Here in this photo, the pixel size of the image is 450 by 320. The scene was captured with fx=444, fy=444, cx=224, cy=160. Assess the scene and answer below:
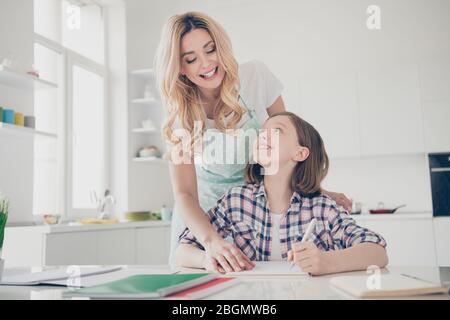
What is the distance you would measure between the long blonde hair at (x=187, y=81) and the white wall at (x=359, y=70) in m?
1.50

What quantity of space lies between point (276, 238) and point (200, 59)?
56 cm

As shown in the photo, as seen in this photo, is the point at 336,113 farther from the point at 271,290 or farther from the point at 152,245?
the point at 271,290

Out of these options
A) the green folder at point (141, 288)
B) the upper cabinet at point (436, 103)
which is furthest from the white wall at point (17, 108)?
the upper cabinet at point (436, 103)

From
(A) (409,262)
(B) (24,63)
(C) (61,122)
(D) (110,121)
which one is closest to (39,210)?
(C) (61,122)

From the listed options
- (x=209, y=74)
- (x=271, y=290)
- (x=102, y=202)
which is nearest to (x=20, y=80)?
(x=102, y=202)

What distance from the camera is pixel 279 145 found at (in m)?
1.14

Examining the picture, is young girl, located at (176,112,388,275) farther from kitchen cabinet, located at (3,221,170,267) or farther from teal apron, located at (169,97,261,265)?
kitchen cabinet, located at (3,221,170,267)

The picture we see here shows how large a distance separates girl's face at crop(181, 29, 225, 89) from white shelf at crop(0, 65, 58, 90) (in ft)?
3.55

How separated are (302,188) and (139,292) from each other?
2.25ft

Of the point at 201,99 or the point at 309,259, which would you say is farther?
the point at 201,99

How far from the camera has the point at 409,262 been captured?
232 centimetres

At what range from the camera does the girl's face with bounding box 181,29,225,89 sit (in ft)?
4.10

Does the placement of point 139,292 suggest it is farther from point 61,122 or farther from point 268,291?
point 61,122

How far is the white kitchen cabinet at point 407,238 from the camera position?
231 cm
